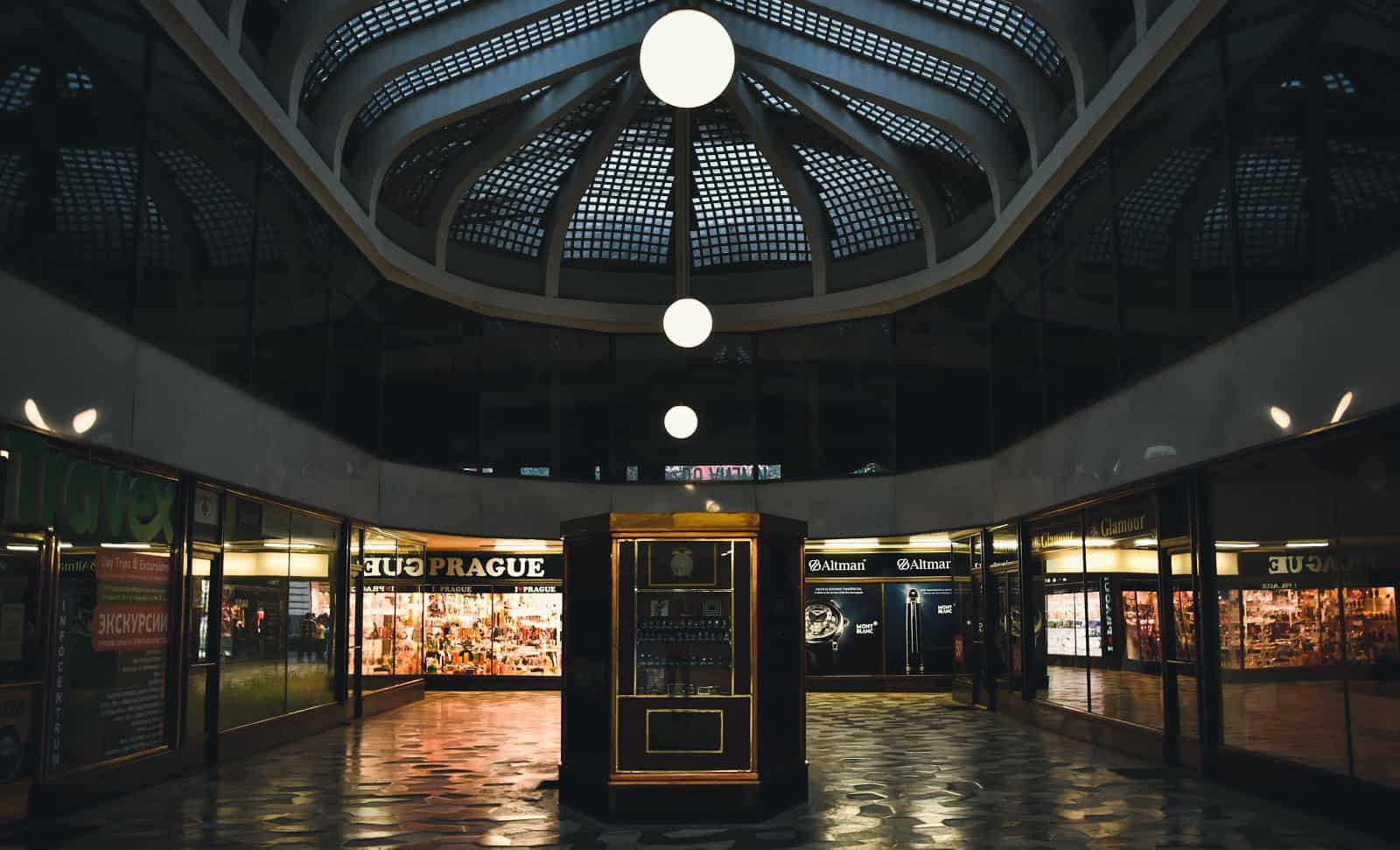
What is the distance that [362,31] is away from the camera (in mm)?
17234

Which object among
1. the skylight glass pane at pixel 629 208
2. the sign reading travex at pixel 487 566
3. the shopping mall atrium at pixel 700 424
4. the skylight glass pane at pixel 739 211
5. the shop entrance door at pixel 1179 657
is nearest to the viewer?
the shopping mall atrium at pixel 700 424

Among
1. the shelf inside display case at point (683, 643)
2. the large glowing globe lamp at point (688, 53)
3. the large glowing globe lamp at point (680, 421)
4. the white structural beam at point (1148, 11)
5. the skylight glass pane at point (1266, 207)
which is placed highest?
the white structural beam at point (1148, 11)

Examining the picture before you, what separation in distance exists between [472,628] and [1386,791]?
773 inches

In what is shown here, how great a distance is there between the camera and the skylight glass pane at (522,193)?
76.3 ft

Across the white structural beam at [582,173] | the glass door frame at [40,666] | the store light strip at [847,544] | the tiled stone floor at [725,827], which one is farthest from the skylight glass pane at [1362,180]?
the store light strip at [847,544]

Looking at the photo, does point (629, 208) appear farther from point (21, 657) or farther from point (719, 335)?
point (21, 657)

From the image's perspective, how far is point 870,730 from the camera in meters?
17.3

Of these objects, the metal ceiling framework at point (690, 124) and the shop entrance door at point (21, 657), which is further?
the metal ceiling framework at point (690, 124)

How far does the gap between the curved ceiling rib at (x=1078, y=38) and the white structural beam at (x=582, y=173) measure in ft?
24.7

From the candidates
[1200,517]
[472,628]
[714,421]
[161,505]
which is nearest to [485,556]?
[472,628]

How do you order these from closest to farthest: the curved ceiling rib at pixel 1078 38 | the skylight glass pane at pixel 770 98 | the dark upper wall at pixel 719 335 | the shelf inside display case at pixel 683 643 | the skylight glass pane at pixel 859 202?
the dark upper wall at pixel 719 335, the shelf inside display case at pixel 683 643, the curved ceiling rib at pixel 1078 38, the skylight glass pane at pixel 770 98, the skylight glass pane at pixel 859 202

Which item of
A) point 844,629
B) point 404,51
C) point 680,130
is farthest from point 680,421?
point 404,51

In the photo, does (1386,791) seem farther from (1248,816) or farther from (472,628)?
(472,628)

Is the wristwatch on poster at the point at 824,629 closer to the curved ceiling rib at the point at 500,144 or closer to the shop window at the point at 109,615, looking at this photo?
the curved ceiling rib at the point at 500,144
